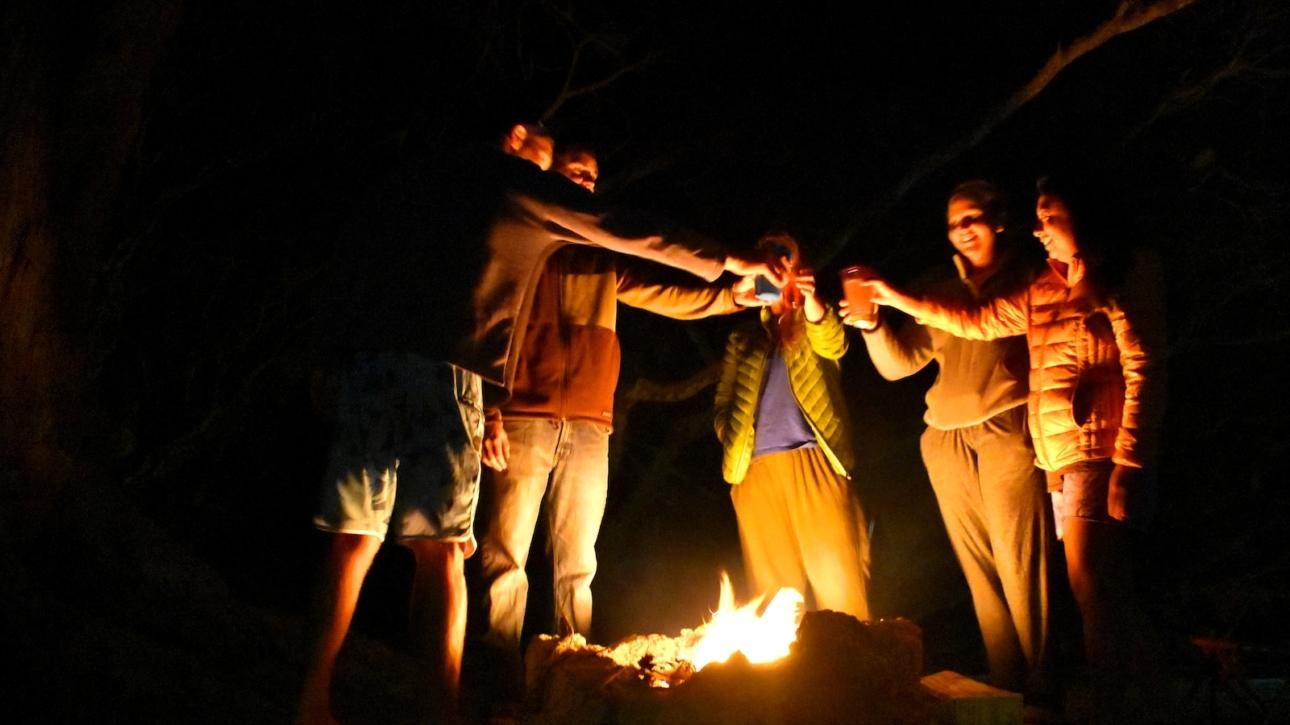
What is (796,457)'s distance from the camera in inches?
182

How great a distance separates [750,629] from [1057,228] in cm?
216

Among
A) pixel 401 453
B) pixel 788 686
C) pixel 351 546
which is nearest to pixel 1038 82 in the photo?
pixel 788 686

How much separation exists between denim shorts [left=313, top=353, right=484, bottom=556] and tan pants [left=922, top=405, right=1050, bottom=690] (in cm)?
249

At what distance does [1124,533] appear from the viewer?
378 cm

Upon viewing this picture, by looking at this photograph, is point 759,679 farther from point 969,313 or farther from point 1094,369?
point 969,313

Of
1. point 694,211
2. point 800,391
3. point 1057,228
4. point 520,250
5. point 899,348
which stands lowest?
point 800,391

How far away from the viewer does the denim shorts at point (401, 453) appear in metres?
3.26

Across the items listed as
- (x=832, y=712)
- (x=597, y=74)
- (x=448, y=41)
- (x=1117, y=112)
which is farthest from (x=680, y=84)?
(x=832, y=712)

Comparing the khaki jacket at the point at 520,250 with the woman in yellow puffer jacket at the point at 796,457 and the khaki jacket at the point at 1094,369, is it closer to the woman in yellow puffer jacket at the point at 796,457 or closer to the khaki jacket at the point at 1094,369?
the woman in yellow puffer jacket at the point at 796,457

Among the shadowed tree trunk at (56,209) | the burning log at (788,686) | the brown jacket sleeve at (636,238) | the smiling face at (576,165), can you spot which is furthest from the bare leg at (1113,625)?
the shadowed tree trunk at (56,209)

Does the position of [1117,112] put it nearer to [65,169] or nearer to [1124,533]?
[1124,533]

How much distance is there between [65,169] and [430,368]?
1.89m

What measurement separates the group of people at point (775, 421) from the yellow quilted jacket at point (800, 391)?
12mm

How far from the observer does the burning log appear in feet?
10.9
